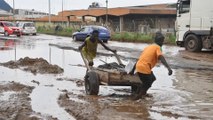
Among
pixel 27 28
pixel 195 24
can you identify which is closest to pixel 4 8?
pixel 27 28

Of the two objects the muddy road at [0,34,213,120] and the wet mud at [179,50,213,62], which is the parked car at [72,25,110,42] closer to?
the wet mud at [179,50,213,62]

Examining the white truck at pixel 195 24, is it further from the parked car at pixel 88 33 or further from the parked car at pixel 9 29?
the parked car at pixel 9 29

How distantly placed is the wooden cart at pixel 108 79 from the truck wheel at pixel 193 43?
15651 mm

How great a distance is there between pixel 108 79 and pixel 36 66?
6645 mm

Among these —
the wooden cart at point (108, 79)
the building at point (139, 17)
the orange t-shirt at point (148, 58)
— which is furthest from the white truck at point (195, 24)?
the building at point (139, 17)

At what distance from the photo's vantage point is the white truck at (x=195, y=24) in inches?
963

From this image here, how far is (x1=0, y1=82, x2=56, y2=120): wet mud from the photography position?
314 inches

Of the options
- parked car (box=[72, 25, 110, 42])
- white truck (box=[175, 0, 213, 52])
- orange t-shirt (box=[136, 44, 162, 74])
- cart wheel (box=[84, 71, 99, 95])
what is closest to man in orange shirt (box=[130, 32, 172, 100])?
orange t-shirt (box=[136, 44, 162, 74])

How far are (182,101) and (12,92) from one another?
13.8ft

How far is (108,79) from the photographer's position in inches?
390

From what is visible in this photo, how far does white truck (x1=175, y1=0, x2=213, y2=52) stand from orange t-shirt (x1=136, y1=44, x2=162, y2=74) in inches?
621

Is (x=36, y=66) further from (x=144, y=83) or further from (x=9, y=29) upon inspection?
(x=9, y=29)

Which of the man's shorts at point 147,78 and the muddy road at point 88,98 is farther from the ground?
the man's shorts at point 147,78

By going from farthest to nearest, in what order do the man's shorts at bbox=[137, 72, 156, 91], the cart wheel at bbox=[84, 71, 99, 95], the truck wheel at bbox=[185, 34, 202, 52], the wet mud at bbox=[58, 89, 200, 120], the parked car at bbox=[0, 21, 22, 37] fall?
the parked car at bbox=[0, 21, 22, 37] → the truck wheel at bbox=[185, 34, 202, 52] → the cart wheel at bbox=[84, 71, 99, 95] → the man's shorts at bbox=[137, 72, 156, 91] → the wet mud at bbox=[58, 89, 200, 120]
